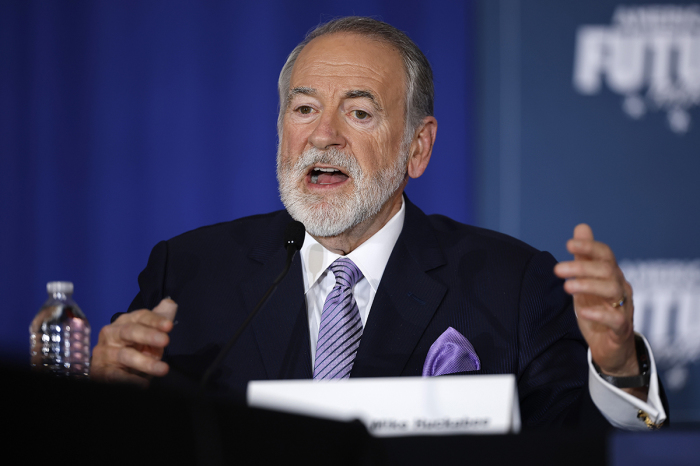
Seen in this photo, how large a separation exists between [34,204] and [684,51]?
2.76 m

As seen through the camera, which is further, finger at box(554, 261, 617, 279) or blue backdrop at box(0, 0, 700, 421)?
blue backdrop at box(0, 0, 700, 421)

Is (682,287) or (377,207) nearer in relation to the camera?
(377,207)

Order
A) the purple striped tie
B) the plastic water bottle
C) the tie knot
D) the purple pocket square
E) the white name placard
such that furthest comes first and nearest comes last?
the plastic water bottle < the tie knot < the purple striped tie < the purple pocket square < the white name placard

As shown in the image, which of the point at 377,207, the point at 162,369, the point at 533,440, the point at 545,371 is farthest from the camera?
the point at 377,207

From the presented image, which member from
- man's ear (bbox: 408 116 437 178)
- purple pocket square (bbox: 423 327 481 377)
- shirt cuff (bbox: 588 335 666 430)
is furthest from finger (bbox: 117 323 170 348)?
man's ear (bbox: 408 116 437 178)

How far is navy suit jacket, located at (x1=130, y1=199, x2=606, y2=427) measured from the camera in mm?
1643

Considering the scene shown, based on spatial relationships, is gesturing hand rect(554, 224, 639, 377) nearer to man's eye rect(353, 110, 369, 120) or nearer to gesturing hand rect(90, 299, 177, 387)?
gesturing hand rect(90, 299, 177, 387)

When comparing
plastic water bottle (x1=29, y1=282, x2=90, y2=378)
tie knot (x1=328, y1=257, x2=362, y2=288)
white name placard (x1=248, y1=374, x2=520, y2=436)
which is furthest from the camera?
plastic water bottle (x1=29, y1=282, x2=90, y2=378)

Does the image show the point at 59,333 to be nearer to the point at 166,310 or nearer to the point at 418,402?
the point at 166,310

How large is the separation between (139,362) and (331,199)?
0.74 m

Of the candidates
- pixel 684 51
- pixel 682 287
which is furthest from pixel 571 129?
pixel 682 287

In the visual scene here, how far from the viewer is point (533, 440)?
2.60 feet

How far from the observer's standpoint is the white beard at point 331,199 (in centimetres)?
181

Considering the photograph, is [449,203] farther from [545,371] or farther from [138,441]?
[138,441]
